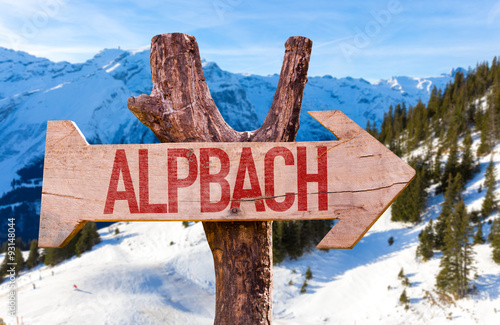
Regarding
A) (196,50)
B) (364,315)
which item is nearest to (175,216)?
(196,50)

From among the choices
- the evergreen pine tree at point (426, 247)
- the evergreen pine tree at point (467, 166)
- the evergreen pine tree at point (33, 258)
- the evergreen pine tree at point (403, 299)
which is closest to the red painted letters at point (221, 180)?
the evergreen pine tree at point (403, 299)

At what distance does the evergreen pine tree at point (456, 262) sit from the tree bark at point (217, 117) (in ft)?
91.4

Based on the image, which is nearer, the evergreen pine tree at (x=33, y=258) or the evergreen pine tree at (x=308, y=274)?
the evergreen pine tree at (x=308, y=274)

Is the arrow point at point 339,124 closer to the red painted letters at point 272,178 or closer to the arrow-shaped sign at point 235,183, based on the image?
the arrow-shaped sign at point 235,183

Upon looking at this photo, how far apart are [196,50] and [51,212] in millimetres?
1495

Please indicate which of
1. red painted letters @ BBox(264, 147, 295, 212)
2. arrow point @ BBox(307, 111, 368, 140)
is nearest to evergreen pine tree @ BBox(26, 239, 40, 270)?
red painted letters @ BBox(264, 147, 295, 212)

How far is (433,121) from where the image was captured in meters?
63.8

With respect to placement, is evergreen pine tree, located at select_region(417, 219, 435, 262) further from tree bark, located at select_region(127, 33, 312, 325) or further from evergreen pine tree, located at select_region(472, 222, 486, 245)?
tree bark, located at select_region(127, 33, 312, 325)

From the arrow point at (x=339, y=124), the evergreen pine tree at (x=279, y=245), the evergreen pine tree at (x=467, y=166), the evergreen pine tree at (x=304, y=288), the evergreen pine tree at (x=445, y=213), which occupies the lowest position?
the evergreen pine tree at (x=304, y=288)

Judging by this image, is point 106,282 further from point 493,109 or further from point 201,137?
point 493,109

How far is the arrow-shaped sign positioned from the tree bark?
9.3 inches

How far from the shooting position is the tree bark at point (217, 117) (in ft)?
6.96

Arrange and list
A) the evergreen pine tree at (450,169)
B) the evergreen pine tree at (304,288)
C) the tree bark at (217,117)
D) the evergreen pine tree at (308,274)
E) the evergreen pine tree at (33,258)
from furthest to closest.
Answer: the evergreen pine tree at (33,258) < the evergreen pine tree at (450,169) < the evergreen pine tree at (308,274) < the evergreen pine tree at (304,288) < the tree bark at (217,117)

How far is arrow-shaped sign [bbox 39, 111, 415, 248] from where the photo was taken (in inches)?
79.5
